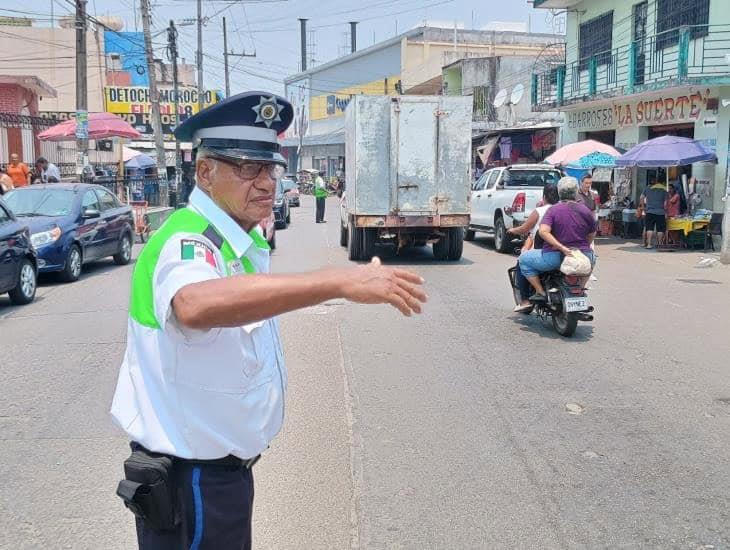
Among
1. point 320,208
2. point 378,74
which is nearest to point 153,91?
point 320,208

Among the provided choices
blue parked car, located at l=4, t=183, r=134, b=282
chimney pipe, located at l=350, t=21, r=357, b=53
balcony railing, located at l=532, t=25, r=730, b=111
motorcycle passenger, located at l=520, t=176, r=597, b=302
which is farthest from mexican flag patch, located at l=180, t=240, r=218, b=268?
chimney pipe, located at l=350, t=21, r=357, b=53

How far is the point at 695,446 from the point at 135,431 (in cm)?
403

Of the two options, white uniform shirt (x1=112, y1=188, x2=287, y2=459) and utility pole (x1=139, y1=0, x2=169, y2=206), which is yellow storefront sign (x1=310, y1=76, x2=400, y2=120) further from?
white uniform shirt (x1=112, y1=188, x2=287, y2=459)

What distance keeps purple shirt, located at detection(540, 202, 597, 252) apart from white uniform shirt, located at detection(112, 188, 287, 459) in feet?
21.6

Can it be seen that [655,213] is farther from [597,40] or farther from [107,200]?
[107,200]

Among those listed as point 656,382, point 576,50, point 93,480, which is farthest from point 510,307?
point 576,50

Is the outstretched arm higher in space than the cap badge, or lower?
lower

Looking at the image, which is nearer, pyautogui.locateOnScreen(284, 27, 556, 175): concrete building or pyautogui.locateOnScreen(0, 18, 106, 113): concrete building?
pyautogui.locateOnScreen(0, 18, 106, 113): concrete building

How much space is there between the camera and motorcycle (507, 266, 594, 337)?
26.7 feet

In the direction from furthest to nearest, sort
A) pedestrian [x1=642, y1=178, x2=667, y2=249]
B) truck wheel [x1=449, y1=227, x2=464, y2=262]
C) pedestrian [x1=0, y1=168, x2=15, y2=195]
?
1. pedestrian [x1=642, y1=178, x2=667, y2=249]
2. pedestrian [x1=0, y1=168, x2=15, y2=195]
3. truck wheel [x1=449, y1=227, x2=464, y2=262]

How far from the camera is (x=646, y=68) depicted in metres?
21.3

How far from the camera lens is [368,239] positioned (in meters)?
15.1

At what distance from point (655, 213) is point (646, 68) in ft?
17.6

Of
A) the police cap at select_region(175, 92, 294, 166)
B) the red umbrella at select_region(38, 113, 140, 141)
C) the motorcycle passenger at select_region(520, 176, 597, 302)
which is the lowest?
the motorcycle passenger at select_region(520, 176, 597, 302)
